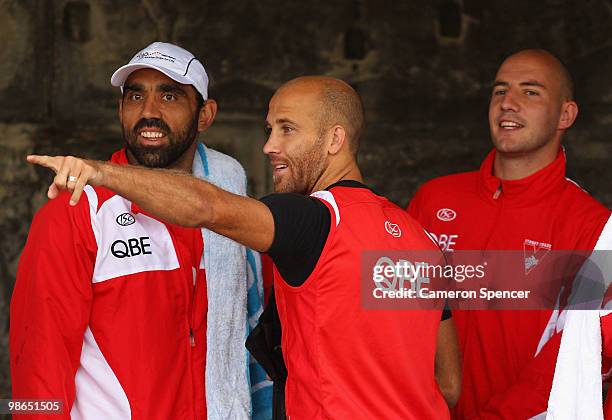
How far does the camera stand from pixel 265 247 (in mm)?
2334

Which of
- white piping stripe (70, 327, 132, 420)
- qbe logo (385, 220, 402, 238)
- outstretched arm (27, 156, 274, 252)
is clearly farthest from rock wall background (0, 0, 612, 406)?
outstretched arm (27, 156, 274, 252)

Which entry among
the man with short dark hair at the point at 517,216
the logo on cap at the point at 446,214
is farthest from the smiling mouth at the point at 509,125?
the logo on cap at the point at 446,214

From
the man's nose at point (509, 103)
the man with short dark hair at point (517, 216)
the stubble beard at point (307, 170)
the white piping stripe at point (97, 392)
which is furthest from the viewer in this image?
the man's nose at point (509, 103)

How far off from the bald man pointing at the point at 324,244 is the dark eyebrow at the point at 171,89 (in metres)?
0.50

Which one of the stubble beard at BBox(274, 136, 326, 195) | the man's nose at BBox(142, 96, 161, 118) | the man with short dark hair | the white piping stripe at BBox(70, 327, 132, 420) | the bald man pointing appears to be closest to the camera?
the bald man pointing

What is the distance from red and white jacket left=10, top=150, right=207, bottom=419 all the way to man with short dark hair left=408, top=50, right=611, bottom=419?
876mm

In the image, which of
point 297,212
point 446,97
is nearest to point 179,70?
point 297,212

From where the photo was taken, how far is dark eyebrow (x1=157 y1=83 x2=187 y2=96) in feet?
10.3

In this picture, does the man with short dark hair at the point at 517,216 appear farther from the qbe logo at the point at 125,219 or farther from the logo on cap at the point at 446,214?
the qbe logo at the point at 125,219

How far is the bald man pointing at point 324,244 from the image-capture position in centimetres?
226

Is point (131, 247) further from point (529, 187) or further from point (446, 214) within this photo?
point (529, 187)

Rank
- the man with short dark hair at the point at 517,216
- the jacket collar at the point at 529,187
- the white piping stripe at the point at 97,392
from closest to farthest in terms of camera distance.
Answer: the white piping stripe at the point at 97,392 → the man with short dark hair at the point at 517,216 → the jacket collar at the point at 529,187

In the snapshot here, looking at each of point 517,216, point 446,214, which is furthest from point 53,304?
point 517,216

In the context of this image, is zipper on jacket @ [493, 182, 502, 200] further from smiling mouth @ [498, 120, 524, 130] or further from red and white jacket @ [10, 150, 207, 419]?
red and white jacket @ [10, 150, 207, 419]
